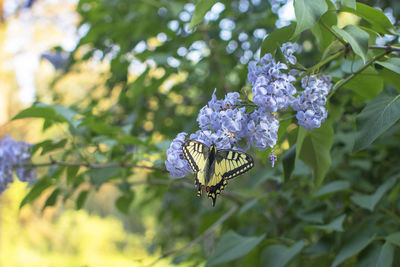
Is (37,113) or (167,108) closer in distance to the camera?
(37,113)

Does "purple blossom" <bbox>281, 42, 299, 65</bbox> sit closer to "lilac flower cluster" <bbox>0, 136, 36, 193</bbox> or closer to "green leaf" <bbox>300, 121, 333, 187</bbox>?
"green leaf" <bbox>300, 121, 333, 187</bbox>

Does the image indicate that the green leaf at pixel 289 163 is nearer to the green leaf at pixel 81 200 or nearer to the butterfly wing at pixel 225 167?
the butterfly wing at pixel 225 167

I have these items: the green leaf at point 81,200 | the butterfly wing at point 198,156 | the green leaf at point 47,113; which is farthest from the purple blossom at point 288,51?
the green leaf at point 81,200

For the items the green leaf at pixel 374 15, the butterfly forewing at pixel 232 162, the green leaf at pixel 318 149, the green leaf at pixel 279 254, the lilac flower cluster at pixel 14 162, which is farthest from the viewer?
the lilac flower cluster at pixel 14 162

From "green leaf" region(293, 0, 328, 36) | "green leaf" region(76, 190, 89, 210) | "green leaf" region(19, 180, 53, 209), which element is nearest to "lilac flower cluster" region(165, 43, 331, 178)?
"green leaf" region(293, 0, 328, 36)

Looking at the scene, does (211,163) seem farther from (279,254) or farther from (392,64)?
(279,254)

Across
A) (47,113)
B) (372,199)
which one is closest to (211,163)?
(372,199)

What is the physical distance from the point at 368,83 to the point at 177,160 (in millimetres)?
769

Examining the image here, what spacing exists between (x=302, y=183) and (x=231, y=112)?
139cm

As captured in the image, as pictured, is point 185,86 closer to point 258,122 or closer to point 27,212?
point 258,122

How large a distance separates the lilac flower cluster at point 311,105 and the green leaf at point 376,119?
139 mm

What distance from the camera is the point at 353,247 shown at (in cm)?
150

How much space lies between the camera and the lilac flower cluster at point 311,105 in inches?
42.9

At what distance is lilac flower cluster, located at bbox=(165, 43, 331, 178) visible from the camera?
104 centimetres
